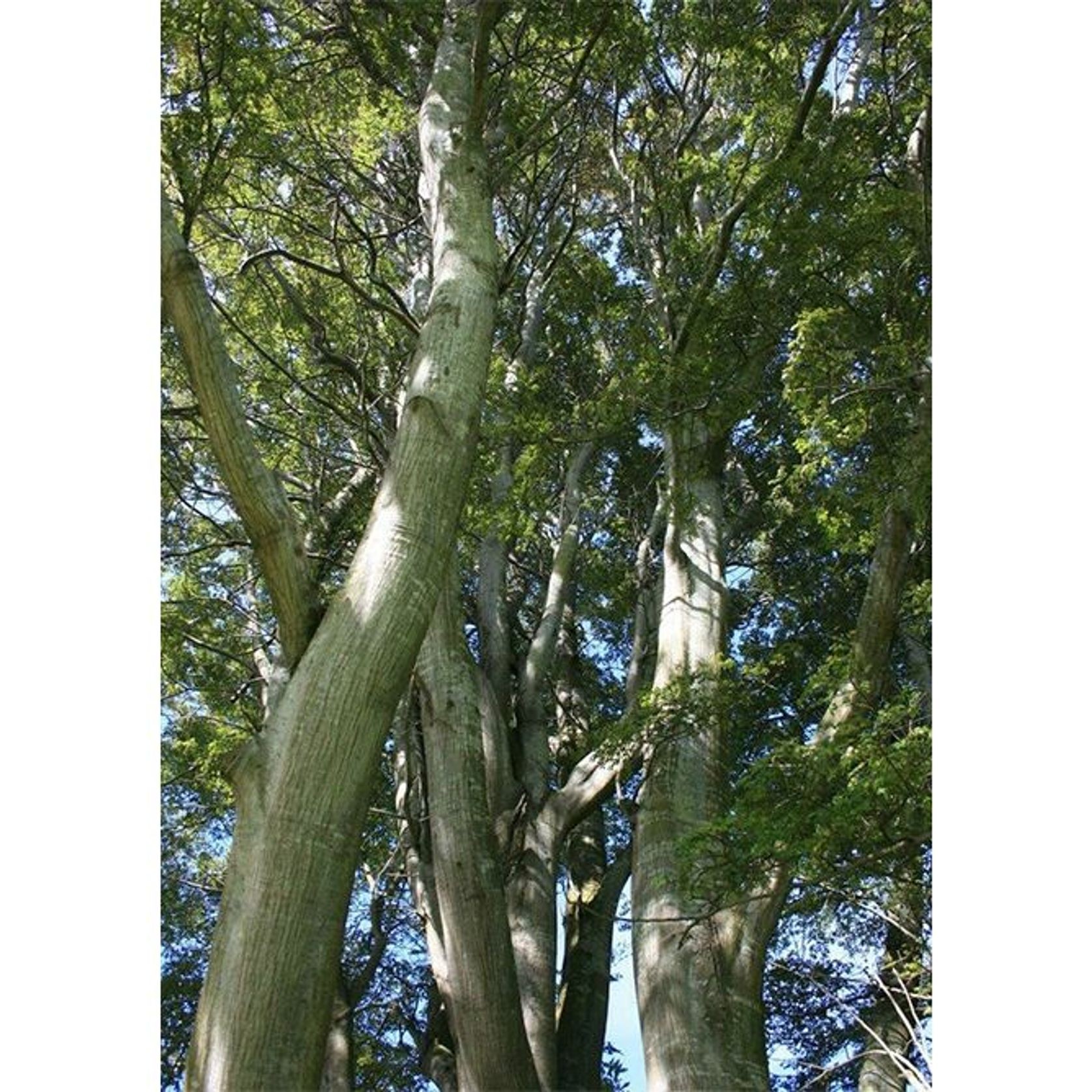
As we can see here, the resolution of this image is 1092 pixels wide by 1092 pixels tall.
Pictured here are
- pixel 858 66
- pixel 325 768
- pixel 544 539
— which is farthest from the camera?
pixel 544 539

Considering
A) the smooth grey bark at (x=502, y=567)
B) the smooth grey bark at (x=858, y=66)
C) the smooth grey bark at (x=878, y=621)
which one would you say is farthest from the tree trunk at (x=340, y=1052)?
the smooth grey bark at (x=858, y=66)

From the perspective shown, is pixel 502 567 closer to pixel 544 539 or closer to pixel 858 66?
pixel 544 539

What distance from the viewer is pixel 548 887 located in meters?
7.18

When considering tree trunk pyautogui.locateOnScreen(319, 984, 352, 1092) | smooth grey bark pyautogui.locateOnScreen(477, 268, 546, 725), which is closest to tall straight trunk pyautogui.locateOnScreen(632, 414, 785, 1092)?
smooth grey bark pyautogui.locateOnScreen(477, 268, 546, 725)

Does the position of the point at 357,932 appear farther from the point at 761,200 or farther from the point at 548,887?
the point at 761,200

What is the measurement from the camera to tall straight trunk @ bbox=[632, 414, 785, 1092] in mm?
6004

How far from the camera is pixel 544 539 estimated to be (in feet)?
34.1

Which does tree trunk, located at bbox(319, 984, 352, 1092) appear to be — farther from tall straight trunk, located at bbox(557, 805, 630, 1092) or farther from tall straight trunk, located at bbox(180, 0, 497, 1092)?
tall straight trunk, located at bbox(180, 0, 497, 1092)

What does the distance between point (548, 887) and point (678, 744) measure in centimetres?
105

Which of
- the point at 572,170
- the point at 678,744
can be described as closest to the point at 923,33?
the point at 572,170

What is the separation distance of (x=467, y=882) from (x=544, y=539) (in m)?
4.56

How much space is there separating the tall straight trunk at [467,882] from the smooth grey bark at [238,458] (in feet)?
8.79

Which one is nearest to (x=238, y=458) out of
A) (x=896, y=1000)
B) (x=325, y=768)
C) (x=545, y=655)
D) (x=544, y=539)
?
(x=325, y=768)

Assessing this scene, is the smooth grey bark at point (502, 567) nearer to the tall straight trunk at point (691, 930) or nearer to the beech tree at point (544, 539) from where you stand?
the beech tree at point (544, 539)
